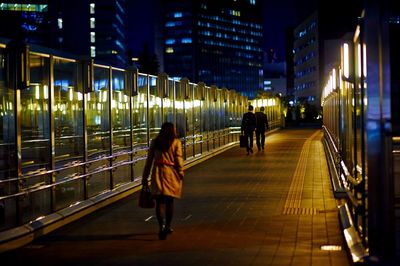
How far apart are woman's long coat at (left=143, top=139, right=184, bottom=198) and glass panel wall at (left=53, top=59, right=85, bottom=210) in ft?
7.54

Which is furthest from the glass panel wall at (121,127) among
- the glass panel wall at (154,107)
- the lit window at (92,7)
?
the lit window at (92,7)

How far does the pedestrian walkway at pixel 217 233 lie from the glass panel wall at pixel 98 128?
66 centimetres

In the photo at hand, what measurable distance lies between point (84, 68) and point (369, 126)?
7074mm

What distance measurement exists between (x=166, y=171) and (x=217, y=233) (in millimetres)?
1060

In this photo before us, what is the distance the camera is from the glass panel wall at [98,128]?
1262 cm

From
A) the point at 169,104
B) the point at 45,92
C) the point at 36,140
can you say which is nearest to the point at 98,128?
the point at 36,140

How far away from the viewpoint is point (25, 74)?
29.1 ft

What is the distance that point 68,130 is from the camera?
14398 millimetres

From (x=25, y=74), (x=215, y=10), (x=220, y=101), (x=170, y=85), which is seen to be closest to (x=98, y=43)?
(x=215, y=10)

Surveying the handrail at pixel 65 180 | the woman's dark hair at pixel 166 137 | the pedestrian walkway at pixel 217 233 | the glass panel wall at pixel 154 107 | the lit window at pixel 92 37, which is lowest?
the pedestrian walkway at pixel 217 233

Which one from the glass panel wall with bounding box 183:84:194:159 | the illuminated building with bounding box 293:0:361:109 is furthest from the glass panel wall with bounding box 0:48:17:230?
the illuminated building with bounding box 293:0:361:109

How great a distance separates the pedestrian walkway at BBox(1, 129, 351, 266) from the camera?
292 inches

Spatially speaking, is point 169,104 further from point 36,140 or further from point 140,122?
point 36,140

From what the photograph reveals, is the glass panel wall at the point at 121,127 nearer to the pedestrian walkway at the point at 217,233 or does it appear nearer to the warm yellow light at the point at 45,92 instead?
the pedestrian walkway at the point at 217,233
